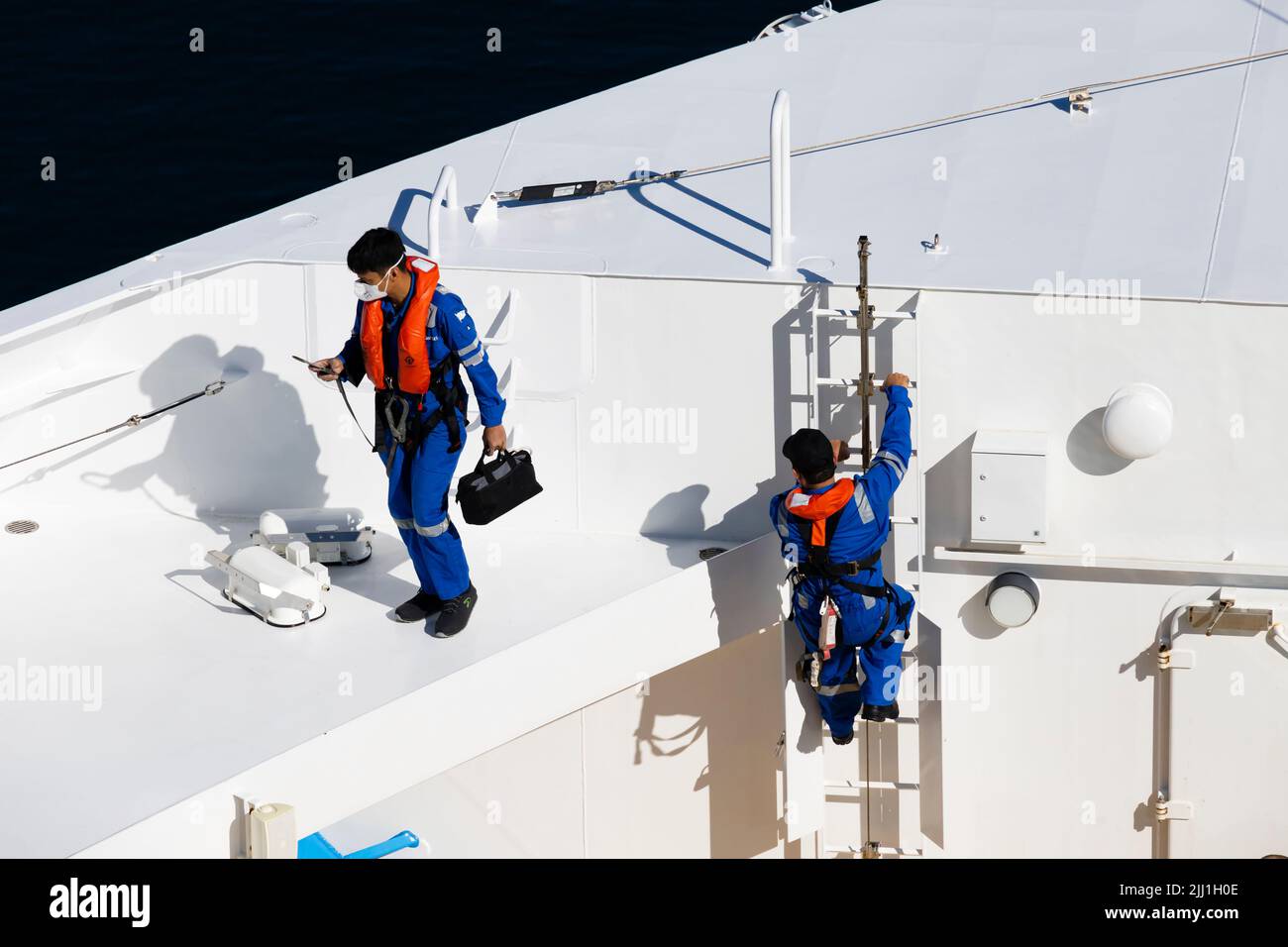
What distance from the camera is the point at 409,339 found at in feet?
21.7

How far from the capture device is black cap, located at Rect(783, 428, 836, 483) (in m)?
6.84

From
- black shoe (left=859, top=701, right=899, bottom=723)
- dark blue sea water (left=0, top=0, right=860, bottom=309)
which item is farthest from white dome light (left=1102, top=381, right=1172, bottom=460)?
dark blue sea water (left=0, top=0, right=860, bottom=309)

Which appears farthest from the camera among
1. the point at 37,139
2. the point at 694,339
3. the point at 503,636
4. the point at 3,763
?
the point at 37,139

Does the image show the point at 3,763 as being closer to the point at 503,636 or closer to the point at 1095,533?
the point at 503,636

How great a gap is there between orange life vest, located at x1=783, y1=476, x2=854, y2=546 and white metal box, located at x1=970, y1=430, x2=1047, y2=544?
618mm

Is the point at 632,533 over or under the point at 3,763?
over

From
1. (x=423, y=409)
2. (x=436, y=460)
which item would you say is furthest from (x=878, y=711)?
(x=423, y=409)

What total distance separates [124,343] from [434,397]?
186 centimetres

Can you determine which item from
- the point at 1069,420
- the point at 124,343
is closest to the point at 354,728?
the point at 124,343

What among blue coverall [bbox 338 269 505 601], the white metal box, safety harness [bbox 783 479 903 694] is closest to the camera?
blue coverall [bbox 338 269 505 601]

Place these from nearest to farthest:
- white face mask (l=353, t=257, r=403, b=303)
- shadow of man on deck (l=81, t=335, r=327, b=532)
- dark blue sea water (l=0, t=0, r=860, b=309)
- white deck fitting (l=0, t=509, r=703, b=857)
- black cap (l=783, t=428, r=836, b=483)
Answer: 1. white deck fitting (l=0, t=509, r=703, b=857)
2. white face mask (l=353, t=257, r=403, b=303)
3. black cap (l=783, t=428, r=836, b=483)
4. shadow of man on deck (l=81, t=335, r=327, b=532)
5. dark blue sea water (l=0, t=0, r=860, b=309)

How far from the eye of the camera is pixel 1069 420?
7332mm

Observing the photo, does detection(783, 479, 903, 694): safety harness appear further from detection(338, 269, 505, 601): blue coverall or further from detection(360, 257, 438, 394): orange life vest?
detection(360, 257, 438, 394): orange life vest

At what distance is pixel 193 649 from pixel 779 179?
9.17 ft
